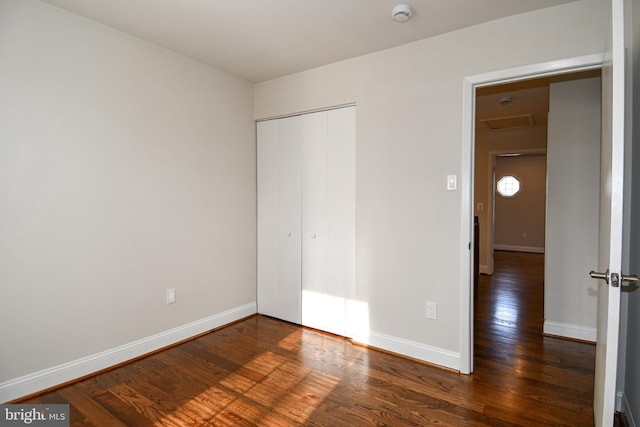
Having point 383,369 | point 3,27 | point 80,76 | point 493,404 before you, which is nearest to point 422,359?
point 383,369

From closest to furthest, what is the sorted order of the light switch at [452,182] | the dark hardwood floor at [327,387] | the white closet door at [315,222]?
the dark hardwood floor at [327,387] → the light switch at [452,182] → the white closet door at [315,222]

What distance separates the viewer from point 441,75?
97.0 inches

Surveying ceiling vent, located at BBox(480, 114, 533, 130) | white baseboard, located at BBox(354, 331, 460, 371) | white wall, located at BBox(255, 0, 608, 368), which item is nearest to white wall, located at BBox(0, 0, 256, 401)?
white wall, located at BBox(255, 0, 608, 368)

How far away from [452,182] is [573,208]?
4.94 feet

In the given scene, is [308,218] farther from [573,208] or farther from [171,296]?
[573,208]

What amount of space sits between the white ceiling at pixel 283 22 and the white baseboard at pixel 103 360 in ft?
7.62

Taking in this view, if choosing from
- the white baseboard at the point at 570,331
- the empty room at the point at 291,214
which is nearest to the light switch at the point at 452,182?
the empty room at the point at 291,214

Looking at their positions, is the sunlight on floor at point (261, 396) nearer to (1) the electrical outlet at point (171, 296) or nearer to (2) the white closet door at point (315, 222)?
(2) the white closet door at point (315, 222)

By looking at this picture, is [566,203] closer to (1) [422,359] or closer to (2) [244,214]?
(1) [422,359]

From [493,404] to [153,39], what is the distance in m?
3.44

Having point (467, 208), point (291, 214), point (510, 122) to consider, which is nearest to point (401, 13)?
point (467, 208)

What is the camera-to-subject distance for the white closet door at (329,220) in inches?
117

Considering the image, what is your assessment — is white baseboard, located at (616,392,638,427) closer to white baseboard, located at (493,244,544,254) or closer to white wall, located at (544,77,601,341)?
white wall, located at (544,77,601,341)

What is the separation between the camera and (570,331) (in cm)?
302
